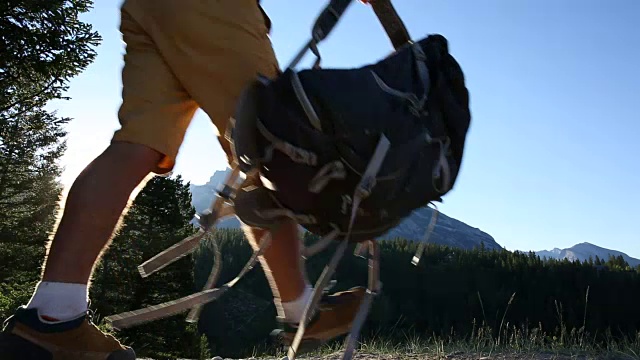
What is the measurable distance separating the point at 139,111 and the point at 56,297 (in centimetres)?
49

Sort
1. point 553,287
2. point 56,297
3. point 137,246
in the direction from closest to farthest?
point 56,297 < point 137,246 < point 553,287

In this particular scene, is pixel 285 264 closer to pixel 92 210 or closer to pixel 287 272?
pixel 287 272

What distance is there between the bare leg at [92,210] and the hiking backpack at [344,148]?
17cm

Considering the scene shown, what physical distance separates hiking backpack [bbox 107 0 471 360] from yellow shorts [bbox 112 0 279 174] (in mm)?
85

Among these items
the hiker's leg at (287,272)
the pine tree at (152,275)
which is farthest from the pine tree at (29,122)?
the hiker's leg at (287,272)

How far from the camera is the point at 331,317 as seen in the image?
1841 mm

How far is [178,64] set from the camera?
1.66 m

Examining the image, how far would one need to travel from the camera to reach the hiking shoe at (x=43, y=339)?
1.56 metres

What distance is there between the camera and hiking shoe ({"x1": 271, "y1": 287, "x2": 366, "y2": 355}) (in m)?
1.83

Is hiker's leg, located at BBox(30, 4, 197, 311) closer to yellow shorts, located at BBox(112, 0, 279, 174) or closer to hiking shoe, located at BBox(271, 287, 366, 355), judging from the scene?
yellow shorts, located at BBox(112, 0, 279, 174)

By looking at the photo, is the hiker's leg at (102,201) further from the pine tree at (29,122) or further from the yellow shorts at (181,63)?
the pine tree at (29,122)

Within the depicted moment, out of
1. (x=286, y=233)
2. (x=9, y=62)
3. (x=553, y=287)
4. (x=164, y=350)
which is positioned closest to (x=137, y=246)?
(x=164, y=350)

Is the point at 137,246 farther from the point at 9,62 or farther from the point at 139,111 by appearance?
the point at 139,111

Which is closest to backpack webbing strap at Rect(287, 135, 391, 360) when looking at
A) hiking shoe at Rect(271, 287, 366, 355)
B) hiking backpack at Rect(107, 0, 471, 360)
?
hiking backpack at Rect(107, 0, 471, 360)
